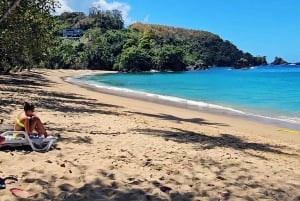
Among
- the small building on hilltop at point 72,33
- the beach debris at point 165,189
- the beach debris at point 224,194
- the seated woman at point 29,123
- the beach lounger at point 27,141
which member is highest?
the small building on hilltop at point 72,33

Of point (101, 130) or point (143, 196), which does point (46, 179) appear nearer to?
point (143, 196)

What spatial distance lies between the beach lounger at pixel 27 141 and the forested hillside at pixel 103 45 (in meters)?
6.22

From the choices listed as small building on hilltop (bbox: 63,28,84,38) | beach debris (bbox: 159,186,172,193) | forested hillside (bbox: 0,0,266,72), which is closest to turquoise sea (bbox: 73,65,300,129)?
forested hillside (bbox: 0,0,266,72)

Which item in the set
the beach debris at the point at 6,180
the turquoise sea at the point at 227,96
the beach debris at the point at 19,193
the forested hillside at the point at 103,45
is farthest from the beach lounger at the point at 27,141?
the turquoise sea at the point at 227,96

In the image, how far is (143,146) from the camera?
9062mm

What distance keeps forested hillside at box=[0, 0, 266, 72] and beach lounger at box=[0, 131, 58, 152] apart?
6.22 metres

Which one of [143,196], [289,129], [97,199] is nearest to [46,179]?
[97,199]

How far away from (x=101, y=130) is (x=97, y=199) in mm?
5480

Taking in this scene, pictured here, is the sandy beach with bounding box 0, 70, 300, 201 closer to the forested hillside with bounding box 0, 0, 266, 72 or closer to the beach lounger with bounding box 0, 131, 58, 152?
the beach lounger with bounding box 0, 131, 58, 152

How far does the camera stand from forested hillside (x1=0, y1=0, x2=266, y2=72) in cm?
1998

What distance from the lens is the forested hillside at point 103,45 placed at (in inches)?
787

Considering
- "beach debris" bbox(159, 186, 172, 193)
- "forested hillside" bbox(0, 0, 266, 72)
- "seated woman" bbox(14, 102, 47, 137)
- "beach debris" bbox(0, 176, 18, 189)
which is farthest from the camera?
"forested hillside" bbox(0, 0, 266, 72)

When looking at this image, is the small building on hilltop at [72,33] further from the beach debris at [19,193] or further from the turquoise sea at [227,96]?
the beach debris at [19,193]

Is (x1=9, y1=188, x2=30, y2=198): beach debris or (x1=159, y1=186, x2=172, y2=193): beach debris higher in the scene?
(x1=159, y1=186, x2=172, y2=193): beach debris
